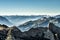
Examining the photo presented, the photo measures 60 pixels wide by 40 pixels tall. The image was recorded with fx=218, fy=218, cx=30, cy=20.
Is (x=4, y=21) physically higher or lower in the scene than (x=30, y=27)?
higher

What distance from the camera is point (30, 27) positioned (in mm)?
8406

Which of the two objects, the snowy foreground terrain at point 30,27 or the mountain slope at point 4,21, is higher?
the mountain slope at point 4,21

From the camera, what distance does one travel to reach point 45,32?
8.80m

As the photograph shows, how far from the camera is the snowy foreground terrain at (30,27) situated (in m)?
8.08

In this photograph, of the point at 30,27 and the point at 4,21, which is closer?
the point at 4,21

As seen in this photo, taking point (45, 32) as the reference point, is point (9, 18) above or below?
above

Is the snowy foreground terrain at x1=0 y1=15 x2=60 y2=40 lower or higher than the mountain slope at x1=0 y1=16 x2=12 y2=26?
lower

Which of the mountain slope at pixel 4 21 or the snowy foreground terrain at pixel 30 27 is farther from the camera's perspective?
the snowy foreground terrain at pixel 30 27

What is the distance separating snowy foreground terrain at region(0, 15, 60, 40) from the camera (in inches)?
318

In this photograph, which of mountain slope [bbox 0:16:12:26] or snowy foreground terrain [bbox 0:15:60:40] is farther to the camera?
snowy foreground terrain [bbox 0:15:60:40]

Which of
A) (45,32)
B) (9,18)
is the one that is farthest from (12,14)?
(45,32)

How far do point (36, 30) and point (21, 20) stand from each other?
2.87 feet

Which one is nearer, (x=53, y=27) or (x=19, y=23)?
(x=19, y=23)

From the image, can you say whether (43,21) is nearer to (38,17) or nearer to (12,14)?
(38,17)
